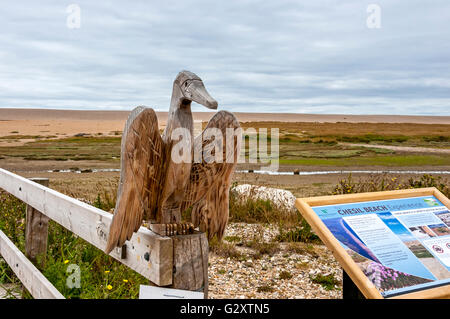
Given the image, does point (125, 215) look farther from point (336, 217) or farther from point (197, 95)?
point (336, 217)

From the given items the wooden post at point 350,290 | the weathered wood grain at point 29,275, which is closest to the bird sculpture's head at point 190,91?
the wooden post at point 350,290

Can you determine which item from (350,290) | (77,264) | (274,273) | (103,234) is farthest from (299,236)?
(103,234)

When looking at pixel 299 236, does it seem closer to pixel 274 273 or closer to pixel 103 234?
pixel 274 273

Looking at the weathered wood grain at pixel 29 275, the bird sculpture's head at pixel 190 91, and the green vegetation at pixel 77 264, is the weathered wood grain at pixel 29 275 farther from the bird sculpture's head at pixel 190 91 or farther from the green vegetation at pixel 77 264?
the bird sculpture's head at pixel 190 91

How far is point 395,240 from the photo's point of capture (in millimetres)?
2584

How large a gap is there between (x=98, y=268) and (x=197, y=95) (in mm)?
3259

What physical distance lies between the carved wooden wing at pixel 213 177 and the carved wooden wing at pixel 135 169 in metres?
0.21

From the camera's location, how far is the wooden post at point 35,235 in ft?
14.3

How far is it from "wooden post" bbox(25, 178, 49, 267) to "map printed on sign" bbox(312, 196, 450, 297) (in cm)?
309

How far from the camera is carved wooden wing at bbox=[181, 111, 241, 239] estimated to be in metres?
2.06

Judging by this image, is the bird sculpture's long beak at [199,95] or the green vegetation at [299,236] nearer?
the bird sculpture's long beak at [199,95]

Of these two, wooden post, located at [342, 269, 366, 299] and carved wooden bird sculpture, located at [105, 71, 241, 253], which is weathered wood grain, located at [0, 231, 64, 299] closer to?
carved wooden bird sculpture, located at [105, 71, 241, 253]

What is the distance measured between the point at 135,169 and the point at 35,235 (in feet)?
9.92
